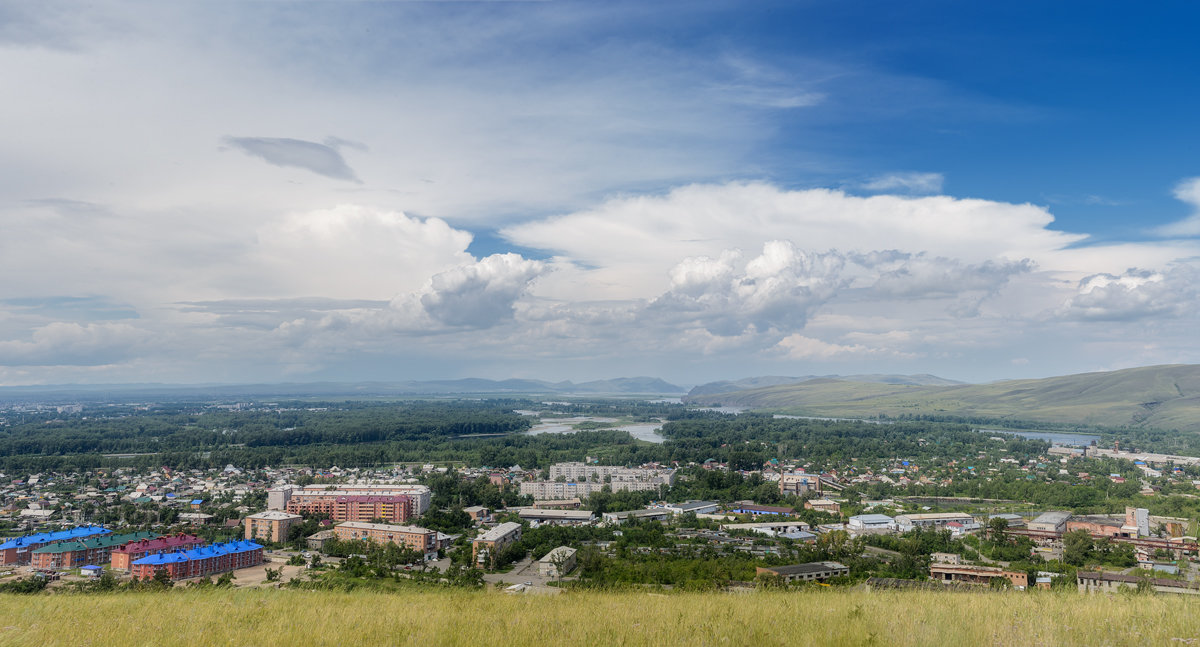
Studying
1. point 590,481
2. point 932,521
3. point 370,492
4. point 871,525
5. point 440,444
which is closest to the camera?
point 871,525

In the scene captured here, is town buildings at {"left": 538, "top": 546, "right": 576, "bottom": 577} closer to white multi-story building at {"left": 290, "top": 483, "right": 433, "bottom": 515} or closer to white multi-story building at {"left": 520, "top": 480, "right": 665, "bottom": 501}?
white multi-story building at {"left": 290, "top": 483, "right": 433, "bottom": 515}

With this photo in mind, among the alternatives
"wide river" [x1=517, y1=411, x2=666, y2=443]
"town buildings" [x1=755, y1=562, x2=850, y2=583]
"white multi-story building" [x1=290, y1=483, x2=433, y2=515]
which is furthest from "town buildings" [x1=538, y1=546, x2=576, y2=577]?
"wide river" [x1=517, y1=411, x2=666, y2=443]

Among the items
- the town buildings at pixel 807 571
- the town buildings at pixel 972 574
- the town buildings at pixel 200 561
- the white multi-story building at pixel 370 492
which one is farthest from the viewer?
the white multi-story building at pixel 370 492

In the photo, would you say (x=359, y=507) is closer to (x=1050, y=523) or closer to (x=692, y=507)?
(x=692, y=507)

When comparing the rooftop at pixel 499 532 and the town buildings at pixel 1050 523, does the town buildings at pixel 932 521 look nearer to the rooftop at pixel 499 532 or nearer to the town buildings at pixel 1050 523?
the town buildings at pixel 1050 523

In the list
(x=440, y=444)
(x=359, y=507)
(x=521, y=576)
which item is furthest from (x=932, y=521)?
(x=440, y=444)

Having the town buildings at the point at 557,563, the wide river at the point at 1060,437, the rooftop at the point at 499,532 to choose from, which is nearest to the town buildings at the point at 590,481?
the rooftop at the point at 499,532
